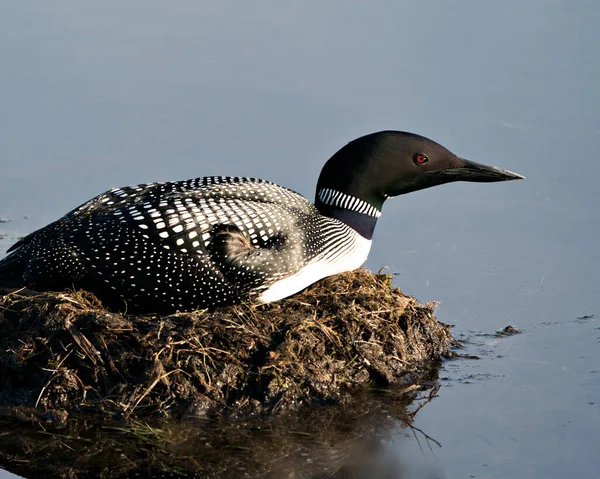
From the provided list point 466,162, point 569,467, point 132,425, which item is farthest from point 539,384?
point 132,425

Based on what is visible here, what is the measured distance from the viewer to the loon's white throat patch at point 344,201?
5844mm

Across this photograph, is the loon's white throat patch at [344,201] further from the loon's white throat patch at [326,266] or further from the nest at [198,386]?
the nest at [198,386]

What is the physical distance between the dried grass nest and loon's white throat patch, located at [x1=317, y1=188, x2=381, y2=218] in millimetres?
652

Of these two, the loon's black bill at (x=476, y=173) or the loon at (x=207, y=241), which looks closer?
the loon at (x=207, y=241)

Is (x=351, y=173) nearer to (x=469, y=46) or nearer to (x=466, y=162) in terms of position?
(x=466, y=162)

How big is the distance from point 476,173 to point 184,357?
6.76ft

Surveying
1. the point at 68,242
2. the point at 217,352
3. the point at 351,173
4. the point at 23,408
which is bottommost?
the point at 23,408

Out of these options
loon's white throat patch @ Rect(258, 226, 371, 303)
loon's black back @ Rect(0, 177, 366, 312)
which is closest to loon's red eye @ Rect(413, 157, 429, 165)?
loon's white throat patch @ Rect(258, 226, 371, 303)

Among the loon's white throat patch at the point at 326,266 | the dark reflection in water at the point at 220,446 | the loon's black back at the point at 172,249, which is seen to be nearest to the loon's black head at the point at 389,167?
the loon's white throat patch at the point at 326,266

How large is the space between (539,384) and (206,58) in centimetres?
500

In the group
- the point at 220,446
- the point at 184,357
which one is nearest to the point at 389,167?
the point at 184,357

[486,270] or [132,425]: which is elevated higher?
[486,270]

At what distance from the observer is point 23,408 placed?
4.94 m

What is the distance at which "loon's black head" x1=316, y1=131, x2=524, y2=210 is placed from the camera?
5.78 m
